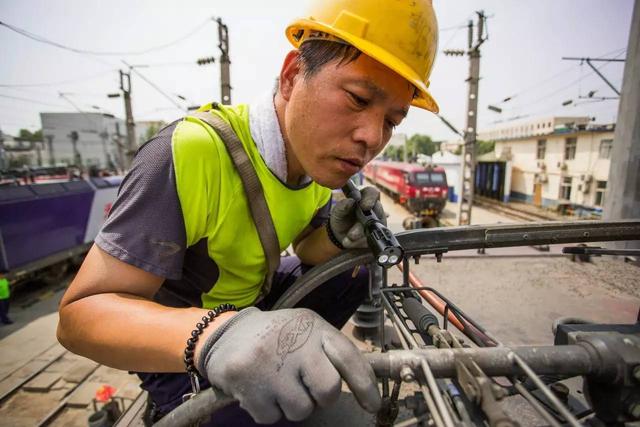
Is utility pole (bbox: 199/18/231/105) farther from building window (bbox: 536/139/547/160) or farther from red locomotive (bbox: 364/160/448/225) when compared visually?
building window (bbox: 536/139/547/160)

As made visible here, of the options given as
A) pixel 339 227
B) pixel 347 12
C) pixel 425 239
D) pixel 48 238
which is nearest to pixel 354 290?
pixel 339 227

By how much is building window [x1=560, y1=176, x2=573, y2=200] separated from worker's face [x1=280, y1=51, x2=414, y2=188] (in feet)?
88.8

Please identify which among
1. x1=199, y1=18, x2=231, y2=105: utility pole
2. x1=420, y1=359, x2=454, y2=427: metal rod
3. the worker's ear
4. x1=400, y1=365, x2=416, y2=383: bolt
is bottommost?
x1=400, y1=365, x2=416, y2=383: bolt

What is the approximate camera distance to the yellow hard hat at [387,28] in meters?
1.36

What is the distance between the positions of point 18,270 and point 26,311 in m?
1.67

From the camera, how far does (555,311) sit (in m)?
2.80

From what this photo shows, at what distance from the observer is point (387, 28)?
1400 mm

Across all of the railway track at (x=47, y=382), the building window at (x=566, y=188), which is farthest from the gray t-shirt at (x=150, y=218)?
the building window at (x=566, y=188)

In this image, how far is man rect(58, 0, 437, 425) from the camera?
0.93m

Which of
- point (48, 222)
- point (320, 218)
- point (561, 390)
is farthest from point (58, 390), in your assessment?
point (561, 390)

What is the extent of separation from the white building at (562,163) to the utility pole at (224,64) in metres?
21.3

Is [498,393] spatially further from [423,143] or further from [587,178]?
[423,143]

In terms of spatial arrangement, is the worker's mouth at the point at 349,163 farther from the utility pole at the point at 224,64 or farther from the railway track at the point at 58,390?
the utility pole at the point at 224,64

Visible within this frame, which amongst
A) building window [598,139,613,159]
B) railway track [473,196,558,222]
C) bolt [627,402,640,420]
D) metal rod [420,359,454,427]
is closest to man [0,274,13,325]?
metal rod [420,359,454,427]
